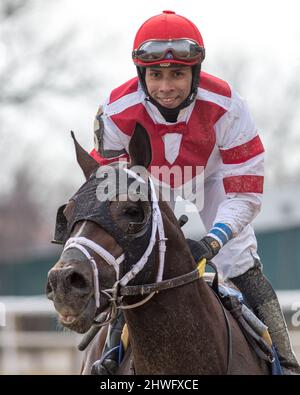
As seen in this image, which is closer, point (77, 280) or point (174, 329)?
point (77, 280)

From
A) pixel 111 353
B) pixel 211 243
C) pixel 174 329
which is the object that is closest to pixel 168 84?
pixel 211 243

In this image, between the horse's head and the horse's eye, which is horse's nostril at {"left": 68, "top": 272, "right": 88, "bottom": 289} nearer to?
the horse's head

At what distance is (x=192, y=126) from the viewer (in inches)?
219

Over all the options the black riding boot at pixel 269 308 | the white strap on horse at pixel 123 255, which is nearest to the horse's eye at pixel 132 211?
the white strap on horse at pixel 123 255

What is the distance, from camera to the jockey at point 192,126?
539 cm

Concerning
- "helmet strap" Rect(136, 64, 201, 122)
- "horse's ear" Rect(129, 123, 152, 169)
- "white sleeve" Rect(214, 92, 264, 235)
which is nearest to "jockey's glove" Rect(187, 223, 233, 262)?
"white sleeve" Rect(214, 92, 264, 235)

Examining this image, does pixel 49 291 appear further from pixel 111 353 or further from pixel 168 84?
pixel 168 84

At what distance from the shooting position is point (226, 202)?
18.2 feet

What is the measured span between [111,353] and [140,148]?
136 centimetres

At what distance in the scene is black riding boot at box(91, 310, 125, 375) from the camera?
213 inches

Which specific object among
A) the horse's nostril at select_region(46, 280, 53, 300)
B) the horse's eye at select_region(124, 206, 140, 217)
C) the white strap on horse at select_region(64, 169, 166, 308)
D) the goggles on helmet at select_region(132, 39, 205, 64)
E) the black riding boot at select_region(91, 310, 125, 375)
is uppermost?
the goggles on helmet at select_region(132, 39, 205, 64)

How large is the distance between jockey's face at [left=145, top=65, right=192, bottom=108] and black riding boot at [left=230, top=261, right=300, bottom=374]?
116cm

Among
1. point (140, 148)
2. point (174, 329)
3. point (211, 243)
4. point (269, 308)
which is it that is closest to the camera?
point (140, 148)
